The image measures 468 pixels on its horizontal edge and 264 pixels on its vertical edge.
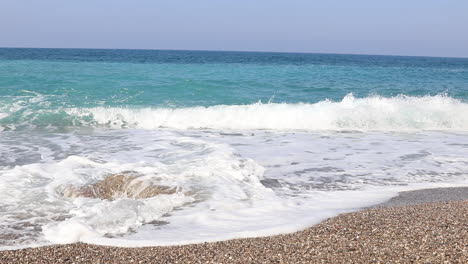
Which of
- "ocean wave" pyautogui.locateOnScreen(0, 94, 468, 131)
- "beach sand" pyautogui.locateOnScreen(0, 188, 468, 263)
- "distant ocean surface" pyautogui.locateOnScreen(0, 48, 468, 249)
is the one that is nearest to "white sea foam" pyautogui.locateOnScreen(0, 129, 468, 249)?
"distant ocean surface" pyautogui.locateOnScreen(0, 48, 468, 249)

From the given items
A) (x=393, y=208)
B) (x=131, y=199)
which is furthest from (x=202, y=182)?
(x=393, y=208)

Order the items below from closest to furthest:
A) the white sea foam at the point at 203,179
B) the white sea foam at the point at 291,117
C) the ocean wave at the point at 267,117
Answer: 1. the white sea foam at the point at 203,179
2. the ocean wave at the point at 267,117
3. the white sea foam at the point at 291,117

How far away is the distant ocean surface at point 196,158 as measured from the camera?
478 centimetres

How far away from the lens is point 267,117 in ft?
43.4

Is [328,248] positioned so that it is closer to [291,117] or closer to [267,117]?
[267,117]

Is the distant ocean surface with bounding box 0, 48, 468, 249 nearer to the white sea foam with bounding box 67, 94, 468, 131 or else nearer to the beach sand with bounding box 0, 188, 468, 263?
the white sea foam with bounding box 67, 94, 468, 131

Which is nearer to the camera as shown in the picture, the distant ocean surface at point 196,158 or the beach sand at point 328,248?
the beach sand at point 328,248

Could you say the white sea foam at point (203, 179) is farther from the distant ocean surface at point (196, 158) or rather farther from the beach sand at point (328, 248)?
the beach sand at point (328, 248)

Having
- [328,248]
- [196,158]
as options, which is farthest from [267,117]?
[328,248]

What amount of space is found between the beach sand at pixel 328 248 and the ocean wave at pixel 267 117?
325 inches

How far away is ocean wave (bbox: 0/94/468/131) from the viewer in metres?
12.6

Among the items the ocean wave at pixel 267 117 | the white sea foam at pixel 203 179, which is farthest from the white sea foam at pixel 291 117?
the white sea foam at pixel 203 179

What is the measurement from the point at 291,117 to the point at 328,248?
981 cm

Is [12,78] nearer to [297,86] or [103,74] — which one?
[103,74]
